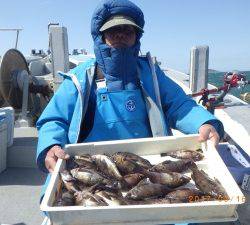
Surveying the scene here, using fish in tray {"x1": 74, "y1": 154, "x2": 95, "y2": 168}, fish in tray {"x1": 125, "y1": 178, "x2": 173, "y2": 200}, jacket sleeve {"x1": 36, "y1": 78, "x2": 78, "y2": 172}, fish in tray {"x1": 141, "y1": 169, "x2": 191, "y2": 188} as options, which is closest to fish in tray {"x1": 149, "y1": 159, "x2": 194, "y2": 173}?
fish in tray {"x1": 141, "y1": 169, "x2": 191, "y2": 188}

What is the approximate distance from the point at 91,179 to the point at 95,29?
1.26m

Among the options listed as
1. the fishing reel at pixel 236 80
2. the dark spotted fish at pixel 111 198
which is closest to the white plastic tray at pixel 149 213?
the dark spotted fish at pixel 111 198

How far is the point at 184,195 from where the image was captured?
2178 millimetres

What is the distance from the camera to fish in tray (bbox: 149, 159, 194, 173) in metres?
2.55

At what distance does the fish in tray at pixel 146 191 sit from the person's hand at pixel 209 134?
0.56 meters

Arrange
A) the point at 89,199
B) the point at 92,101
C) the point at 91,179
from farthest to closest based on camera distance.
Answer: the point at 92,101 → the point at 91,179 → the point at 89,199

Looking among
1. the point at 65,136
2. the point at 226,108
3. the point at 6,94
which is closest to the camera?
the point at 65,136

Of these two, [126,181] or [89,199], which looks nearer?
[89,199]

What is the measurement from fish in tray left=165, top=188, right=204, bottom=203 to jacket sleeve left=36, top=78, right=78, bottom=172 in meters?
0.95

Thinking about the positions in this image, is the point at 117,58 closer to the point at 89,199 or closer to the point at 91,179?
the point at 91,179

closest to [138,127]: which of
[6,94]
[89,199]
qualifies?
[89,199]

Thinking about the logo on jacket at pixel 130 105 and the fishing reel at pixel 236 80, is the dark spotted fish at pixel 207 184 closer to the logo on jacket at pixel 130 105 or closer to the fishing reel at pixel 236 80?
the logo on jacket at pixel 130 105

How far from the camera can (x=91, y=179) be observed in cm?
243

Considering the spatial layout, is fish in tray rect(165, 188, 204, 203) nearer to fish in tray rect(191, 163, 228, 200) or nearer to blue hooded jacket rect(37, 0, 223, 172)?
fish in tray rect(191, 163, 228, 200)
